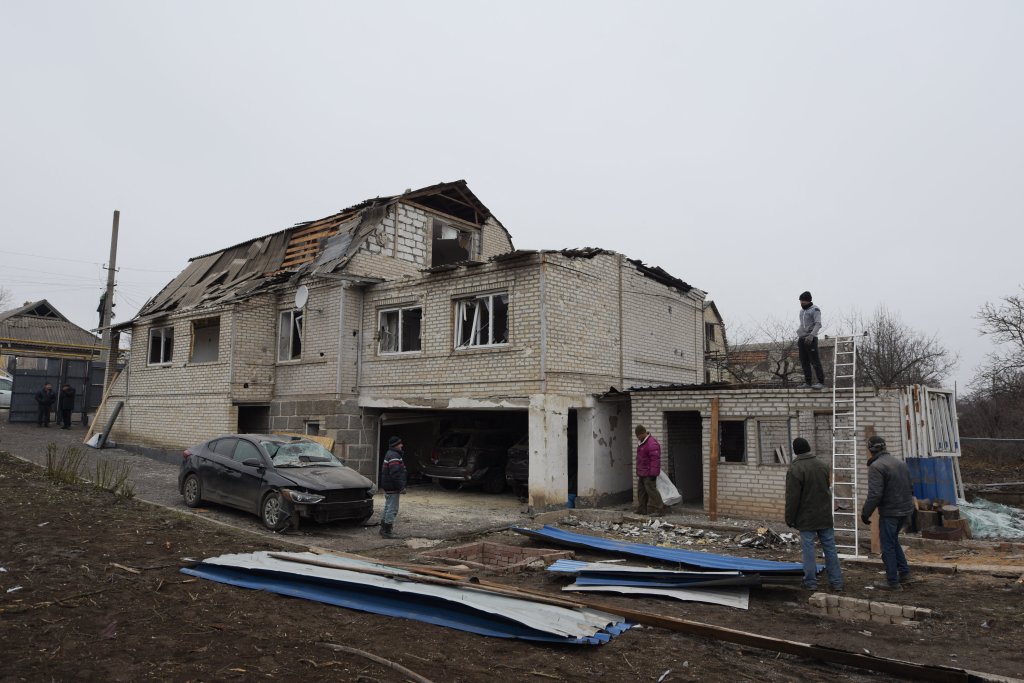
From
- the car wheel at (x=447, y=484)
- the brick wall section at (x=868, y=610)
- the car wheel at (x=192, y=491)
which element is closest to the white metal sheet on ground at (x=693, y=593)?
the brick wall section at (x=868, y=610)

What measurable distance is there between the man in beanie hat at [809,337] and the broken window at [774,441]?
34.6 inches

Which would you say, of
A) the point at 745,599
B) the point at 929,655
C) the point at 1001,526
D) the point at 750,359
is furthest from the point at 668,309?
the point at 750,359

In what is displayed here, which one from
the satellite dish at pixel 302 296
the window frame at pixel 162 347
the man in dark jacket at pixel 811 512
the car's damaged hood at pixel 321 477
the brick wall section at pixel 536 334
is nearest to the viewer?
the man in dark jacket at pixel 811 512

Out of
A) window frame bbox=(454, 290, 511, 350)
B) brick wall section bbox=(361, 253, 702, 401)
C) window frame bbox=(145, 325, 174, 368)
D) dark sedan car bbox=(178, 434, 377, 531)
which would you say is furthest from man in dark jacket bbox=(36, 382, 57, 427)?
window frame bbox=(454, 290, 511, 350)

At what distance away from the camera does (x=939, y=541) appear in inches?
394

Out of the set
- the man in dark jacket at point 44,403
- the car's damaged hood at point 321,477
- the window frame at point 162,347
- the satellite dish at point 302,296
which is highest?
the satellite dish at point 302,296

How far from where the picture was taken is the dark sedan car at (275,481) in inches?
408

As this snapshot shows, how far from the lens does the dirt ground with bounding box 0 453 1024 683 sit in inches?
190

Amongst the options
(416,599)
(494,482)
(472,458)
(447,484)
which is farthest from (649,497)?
(416,599)

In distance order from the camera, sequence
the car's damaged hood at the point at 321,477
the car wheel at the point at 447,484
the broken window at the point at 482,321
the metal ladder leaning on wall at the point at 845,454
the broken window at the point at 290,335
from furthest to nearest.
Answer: the broken window at the point at 290,335, the car wheel at the point at 447,484, the broken window at the point at 482,321, the metal ladder leaning on wall at the point at 845,454, the car's damaged hood at the point at 321,477

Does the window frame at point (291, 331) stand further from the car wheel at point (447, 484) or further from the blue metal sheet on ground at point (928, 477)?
the blue metal sheet on ground at point (928, 477)

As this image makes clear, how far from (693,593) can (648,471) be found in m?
5.47

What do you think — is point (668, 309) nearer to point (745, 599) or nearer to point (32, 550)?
point (745, 599)

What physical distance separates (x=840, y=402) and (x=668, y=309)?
691cm
